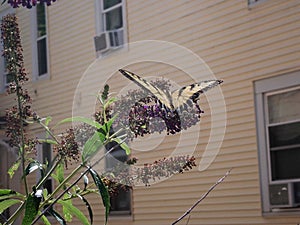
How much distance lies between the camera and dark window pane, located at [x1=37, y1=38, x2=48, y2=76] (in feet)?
48.3

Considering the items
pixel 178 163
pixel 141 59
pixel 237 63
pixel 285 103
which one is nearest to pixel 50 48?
pixel 141 59

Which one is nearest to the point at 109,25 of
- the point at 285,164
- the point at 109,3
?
the point at 109,3

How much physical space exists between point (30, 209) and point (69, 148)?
0.17 metres

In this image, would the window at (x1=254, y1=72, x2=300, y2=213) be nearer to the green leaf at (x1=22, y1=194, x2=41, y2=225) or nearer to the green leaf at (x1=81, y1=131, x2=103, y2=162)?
the green leaf at (x1=81, y1=131, x2=103, y2=162)

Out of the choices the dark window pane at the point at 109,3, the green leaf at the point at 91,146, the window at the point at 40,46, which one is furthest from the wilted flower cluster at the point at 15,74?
the window at the point at 40,46

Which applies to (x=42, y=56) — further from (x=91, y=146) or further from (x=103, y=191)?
(x=103, y=191)

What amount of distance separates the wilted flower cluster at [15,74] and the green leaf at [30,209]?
0.48ft

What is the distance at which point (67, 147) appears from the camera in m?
1.52

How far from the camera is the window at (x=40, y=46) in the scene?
48.3ft

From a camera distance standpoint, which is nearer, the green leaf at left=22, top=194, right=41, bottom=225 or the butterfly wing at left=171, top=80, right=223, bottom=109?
the green leaf at left=22, top=194, right=41, bottom=225

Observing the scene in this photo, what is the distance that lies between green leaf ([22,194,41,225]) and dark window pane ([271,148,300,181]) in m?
7.83

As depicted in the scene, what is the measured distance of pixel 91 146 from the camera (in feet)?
5.31

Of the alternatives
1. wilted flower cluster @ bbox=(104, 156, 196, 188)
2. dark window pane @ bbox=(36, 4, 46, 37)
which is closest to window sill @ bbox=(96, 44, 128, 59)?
dark window pane @ bbox=(36, 4, 46, 37)

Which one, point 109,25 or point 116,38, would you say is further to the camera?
point 109,25
